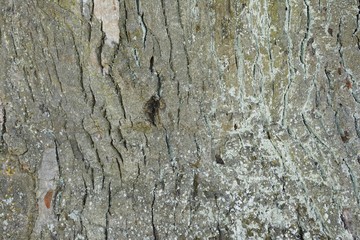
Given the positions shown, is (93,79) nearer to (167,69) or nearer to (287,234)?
(167,69)

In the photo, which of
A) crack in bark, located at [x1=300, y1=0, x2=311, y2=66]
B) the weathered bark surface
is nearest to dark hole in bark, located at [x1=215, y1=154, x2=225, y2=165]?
the weathered bark surface

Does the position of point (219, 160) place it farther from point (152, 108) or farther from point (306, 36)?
point (306, 36)

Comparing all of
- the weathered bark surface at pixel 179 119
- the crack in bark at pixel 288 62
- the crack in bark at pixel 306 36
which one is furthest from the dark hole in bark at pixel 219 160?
the crack in bark at pixel 306 36

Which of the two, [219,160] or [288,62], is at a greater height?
[288,62]

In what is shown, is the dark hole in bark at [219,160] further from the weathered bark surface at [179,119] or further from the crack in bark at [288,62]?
the crack in bark at [288,62]

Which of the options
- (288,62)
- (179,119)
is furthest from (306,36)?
(179,119)

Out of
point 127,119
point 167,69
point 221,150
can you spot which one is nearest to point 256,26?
point 167,69

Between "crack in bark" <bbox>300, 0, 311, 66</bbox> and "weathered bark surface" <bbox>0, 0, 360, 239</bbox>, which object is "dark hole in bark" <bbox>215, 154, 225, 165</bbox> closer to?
"weathered bark surface" <bbox>0, 0, 360, 239</bbox>

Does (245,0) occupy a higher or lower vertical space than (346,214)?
higher
